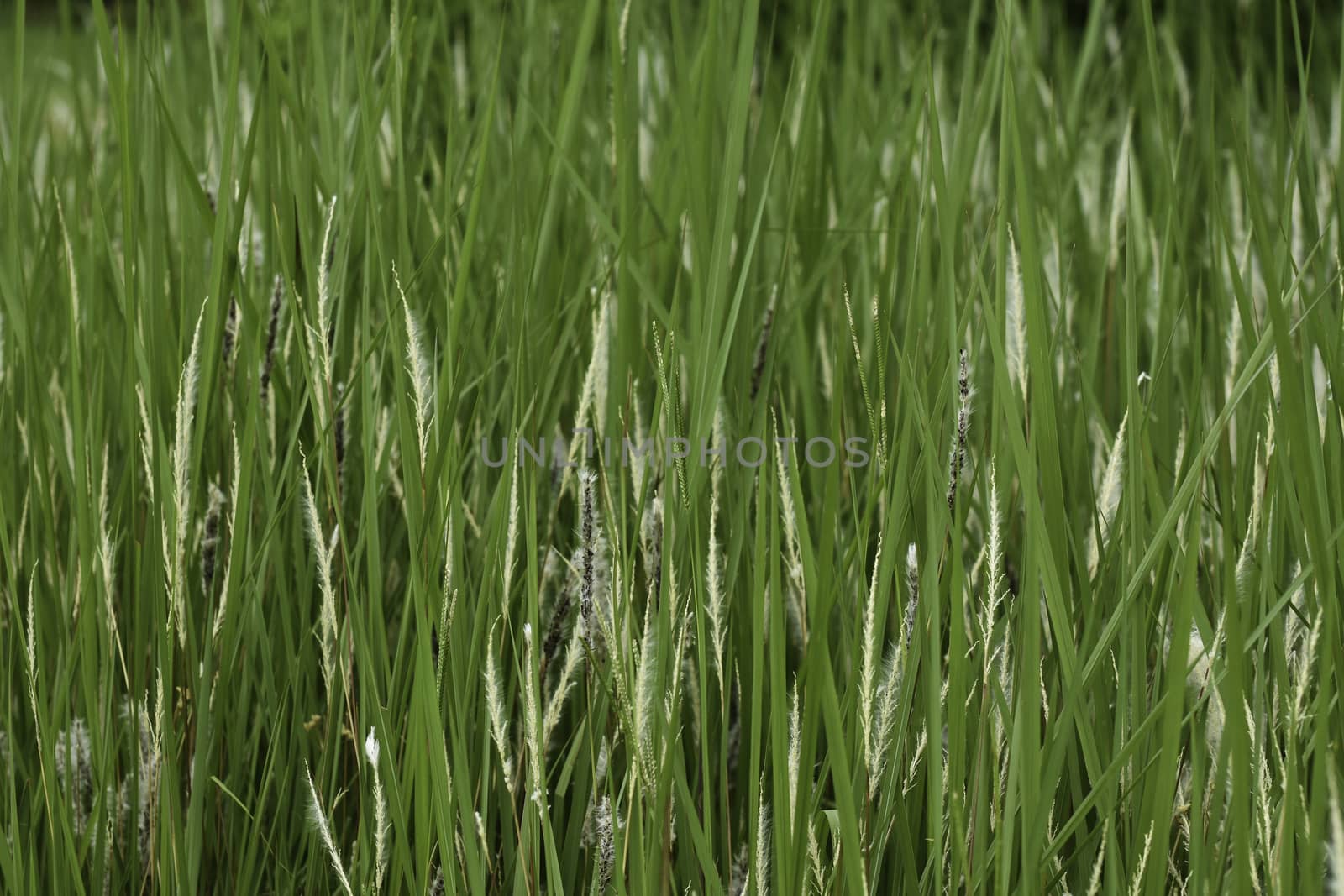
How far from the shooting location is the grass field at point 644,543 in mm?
666

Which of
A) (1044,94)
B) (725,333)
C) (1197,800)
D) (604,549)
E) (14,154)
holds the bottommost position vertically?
(1197,800)

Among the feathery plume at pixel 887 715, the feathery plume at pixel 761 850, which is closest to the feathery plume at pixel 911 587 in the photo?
the feathery plume at pixel 887 715

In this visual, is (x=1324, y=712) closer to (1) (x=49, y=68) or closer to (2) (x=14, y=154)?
(2) (x=14, y=154)

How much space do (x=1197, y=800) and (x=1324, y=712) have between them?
10 centimetres

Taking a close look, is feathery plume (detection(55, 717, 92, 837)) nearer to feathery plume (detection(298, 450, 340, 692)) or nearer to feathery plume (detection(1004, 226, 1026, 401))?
feathery plume (detection(298, 450, 340, 692))

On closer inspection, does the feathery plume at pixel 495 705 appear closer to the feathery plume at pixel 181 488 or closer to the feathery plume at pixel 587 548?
the feathery plume at pixel 587 548

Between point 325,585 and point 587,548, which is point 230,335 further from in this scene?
point 587,548

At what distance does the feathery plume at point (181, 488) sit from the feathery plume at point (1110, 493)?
0.54 metres

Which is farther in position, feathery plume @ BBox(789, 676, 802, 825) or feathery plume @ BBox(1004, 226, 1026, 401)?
feathery plume @ BBox(1004, 226, 1026, 401)

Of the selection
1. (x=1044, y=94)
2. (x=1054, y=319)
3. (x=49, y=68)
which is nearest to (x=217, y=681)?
(x=1054, y=319)

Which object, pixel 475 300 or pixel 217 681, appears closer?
pixel 217 681

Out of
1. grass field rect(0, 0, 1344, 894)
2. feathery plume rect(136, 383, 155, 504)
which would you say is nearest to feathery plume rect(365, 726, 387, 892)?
grass field rect(0, 0, 1344, 894)

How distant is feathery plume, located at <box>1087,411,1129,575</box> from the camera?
2.44 ft

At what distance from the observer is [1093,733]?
2.52 feet
